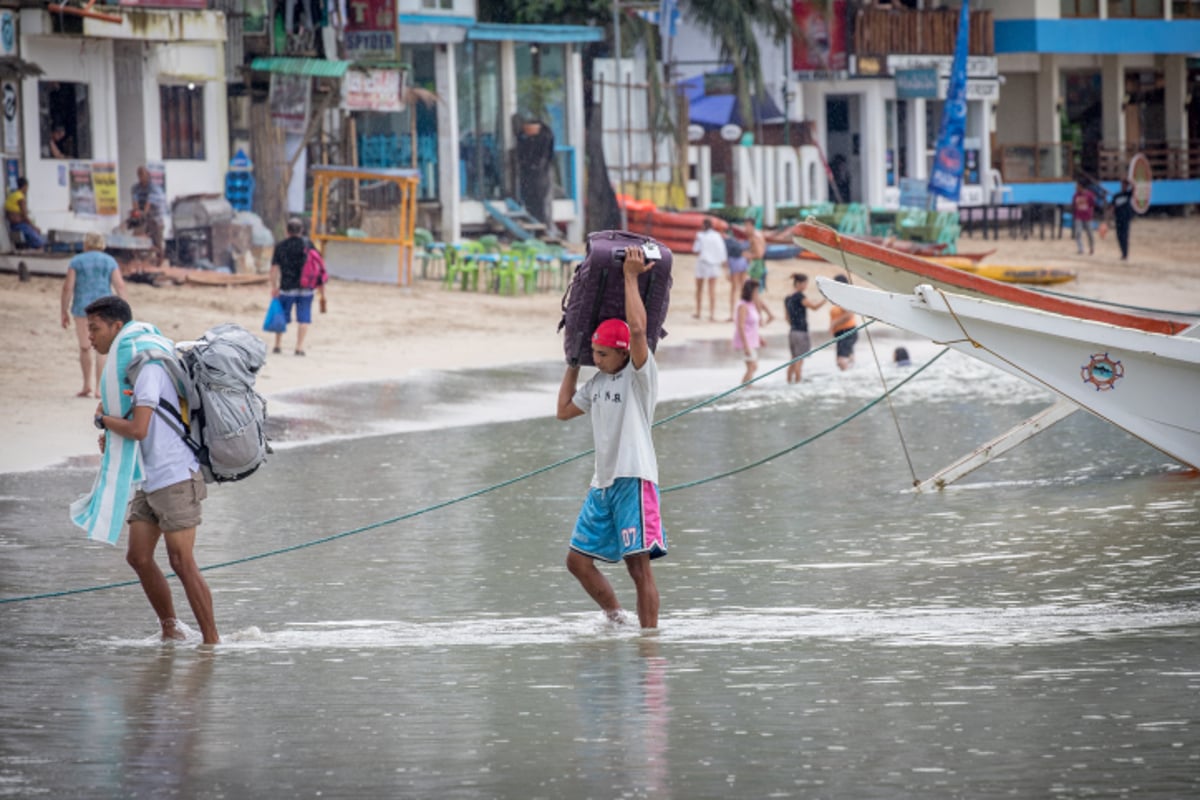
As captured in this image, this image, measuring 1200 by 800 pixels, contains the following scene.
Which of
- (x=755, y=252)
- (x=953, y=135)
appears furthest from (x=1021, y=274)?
(x=953, y=135)

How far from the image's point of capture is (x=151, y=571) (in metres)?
8.98

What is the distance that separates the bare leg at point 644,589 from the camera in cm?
896

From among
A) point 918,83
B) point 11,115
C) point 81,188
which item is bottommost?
point 81,188

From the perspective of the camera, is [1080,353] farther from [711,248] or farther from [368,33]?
[368,33]

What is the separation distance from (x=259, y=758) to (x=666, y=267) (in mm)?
2969

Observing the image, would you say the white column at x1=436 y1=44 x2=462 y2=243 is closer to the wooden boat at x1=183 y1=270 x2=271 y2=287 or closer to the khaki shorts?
the wooden boat at x1=183 y1=270 x2=271 y2=287

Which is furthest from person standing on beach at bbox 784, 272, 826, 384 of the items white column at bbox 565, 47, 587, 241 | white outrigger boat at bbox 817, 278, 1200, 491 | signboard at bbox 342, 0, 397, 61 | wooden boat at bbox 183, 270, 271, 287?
white column at bbox 565, 47, 587, 241

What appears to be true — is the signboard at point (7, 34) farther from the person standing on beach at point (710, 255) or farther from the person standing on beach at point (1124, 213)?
the person standing on beach at point (1124, 213)

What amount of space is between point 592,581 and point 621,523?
1.47ft

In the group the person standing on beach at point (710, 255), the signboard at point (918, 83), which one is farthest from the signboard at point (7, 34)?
the signboard at point (918, 83)

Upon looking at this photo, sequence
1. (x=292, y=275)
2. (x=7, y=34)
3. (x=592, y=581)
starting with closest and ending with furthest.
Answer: (x=592, y=581) < (x=292, y=275) < (x=7, y=34)

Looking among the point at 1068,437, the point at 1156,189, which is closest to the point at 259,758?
the point at 1068,437

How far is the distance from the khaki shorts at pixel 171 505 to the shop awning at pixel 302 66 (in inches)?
921

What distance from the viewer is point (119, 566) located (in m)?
11.6
